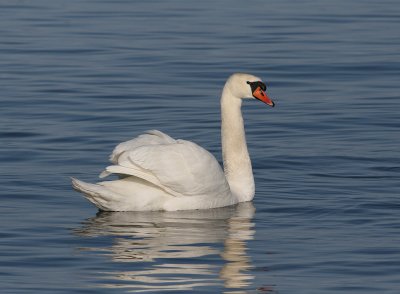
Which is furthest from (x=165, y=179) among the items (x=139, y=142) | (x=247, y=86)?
(x=247, y=86)

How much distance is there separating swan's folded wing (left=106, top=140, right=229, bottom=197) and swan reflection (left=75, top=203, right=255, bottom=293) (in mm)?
250

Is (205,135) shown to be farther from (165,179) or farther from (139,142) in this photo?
(165,179)

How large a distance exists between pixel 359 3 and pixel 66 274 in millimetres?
18962

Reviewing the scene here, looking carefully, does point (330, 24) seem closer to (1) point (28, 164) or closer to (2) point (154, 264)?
(1) point (28, 164)

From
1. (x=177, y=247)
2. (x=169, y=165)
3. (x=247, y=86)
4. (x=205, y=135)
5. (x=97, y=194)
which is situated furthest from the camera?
(x=205, y=135)

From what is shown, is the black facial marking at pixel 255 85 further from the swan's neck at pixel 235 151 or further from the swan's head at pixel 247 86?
the swan's neck at pixel 235 151

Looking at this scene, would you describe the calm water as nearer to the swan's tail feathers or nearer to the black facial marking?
the swan's tail feathers

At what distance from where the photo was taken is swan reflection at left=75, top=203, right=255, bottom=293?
1045 cm

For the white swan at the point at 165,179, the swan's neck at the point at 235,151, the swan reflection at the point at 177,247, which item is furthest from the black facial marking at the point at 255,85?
the swan reflection at the point at 177,247

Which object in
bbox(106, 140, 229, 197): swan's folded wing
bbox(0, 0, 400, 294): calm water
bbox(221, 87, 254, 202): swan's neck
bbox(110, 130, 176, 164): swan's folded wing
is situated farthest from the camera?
bbox(221, 87, 254, 202): swan's neck

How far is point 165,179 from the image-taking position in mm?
12719

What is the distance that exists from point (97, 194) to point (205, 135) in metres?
4.24

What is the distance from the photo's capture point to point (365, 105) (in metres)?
18.2

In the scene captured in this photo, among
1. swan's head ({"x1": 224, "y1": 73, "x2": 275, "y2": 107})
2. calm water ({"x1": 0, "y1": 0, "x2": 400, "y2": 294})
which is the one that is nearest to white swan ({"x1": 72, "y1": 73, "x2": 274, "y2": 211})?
swan's head ({"x1": 224, "y1": 73, "x2": 275, "y2": 107})
